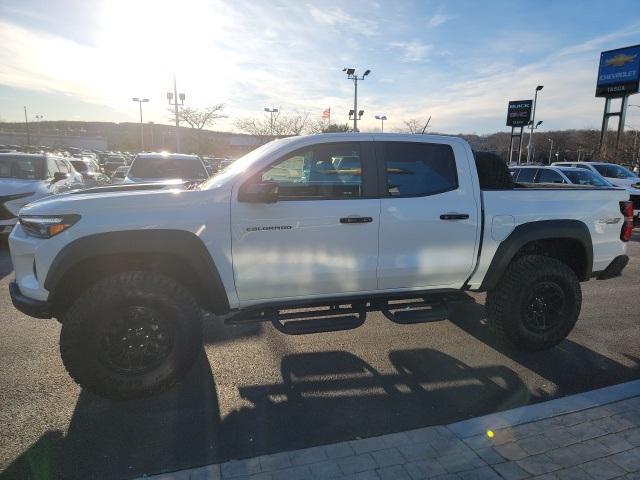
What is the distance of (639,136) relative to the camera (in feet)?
126

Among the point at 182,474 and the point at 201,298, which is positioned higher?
the point at 201,298

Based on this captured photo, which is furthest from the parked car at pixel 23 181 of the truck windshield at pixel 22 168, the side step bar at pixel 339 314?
the side step bar at pixel 339 314

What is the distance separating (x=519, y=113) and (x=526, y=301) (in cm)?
3881

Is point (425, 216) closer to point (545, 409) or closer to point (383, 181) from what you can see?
point (383, 181)

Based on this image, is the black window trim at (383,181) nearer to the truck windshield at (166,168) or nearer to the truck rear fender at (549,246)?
the truck rear fender at (549,246)

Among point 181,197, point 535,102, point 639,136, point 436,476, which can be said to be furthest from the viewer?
point 535,102

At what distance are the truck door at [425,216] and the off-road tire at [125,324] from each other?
5.37 ft

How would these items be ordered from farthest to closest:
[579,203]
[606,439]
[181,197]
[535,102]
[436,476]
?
[535,102] → [579,203] → [181,197] → [606,439] → [436,476]

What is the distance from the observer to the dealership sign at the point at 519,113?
37.6m

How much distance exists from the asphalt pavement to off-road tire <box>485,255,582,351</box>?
0.19 meters

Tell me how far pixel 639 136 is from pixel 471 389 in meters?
45.3

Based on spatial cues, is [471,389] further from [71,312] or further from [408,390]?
[71,312]

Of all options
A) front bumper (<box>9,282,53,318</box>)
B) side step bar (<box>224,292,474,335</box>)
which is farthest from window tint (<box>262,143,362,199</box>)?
front bumper (<box>9,282,53,318</box>)

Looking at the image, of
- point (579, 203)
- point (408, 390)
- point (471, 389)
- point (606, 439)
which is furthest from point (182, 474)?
point (579, 203)
